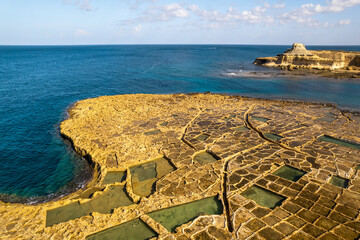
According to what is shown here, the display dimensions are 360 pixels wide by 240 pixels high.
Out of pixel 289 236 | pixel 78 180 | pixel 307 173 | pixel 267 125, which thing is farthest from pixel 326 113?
pixel 78 180

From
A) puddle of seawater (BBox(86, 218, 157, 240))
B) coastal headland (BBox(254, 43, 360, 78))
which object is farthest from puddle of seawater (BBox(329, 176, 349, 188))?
coastal headland (BBox(254, 43, 360, 78))

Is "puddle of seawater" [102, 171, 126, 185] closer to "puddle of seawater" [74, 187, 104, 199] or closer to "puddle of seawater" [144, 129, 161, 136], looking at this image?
"puddle of seawater" [74, 187, 104, 199]

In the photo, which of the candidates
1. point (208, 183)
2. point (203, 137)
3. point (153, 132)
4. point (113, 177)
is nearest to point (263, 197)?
point (208, 183)

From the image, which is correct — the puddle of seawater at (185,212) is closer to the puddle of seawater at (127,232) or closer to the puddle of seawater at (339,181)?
the puddle of seawater at (127,232)

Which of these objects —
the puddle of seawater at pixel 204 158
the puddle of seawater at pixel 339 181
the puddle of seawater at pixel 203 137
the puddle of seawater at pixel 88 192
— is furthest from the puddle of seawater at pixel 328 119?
the puddle of seawater at pixel 88 192

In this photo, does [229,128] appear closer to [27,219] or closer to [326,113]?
[326,113]
